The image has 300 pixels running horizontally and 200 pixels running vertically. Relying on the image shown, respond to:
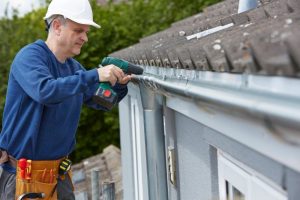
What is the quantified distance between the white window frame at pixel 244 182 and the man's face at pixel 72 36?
1326 millimetres

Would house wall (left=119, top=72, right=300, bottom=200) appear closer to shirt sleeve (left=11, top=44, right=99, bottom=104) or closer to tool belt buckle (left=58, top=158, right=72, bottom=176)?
shirt sleeve (left=11, top=44, right=99, bottom=104)

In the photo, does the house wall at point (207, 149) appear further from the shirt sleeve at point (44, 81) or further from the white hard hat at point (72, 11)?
the white hard hat at point (72, 11)

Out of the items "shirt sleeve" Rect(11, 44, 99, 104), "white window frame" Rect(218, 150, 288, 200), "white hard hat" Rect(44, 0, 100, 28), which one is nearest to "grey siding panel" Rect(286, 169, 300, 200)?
"white window frame" Rect(218, 150, 288, 200)

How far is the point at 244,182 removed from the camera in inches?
80.6

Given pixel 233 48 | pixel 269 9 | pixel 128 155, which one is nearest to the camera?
pixel 233 48

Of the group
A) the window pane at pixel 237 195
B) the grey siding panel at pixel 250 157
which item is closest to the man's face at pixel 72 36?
the grey siding panel at pixel 250 157

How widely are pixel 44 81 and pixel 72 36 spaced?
508 millimetres

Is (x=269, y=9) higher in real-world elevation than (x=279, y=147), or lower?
higher

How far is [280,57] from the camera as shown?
1.11 meters

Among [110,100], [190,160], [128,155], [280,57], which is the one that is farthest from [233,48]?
[128,155]

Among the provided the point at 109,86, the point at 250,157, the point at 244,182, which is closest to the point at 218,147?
the point at 244,182

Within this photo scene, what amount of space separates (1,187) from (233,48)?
2552mm

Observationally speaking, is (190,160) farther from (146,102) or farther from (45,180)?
(45,180)

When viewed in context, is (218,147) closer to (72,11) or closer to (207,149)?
(207,149)
